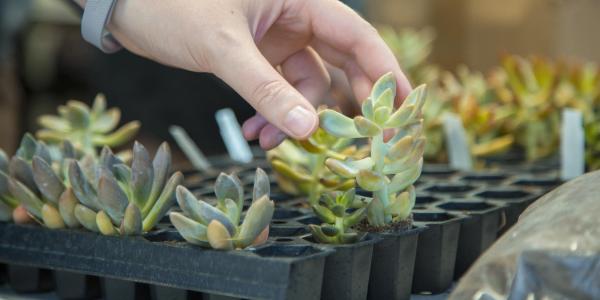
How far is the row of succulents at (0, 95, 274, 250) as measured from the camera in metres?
0.69

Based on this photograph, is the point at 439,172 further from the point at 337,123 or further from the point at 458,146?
the point at 337,123

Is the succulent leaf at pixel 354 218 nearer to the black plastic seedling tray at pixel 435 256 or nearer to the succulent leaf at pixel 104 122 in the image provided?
the black plastic seedling tray at pixel 435 256

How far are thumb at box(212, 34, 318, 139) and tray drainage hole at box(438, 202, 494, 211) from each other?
249mm

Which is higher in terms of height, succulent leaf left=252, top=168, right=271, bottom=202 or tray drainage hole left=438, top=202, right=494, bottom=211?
succulent leaf left=252, top=168, right=271, bottom=202

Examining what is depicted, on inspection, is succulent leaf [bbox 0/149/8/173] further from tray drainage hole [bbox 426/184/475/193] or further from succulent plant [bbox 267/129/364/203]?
tray drainage hole [bbox 426/184/475/193]

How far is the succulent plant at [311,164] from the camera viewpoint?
0.93 m

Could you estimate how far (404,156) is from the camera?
739mm

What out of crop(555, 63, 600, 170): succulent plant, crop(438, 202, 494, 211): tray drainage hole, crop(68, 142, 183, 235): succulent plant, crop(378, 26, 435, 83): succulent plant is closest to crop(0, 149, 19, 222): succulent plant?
crop(68, 142, 183, 235): succulent plant

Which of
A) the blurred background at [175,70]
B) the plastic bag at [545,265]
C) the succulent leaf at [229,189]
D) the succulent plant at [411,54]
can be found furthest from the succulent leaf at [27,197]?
the succulent plant at [411,54]

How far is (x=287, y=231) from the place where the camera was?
80 centimetres

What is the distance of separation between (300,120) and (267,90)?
0.05 m

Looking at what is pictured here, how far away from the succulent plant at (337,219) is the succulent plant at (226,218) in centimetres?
5

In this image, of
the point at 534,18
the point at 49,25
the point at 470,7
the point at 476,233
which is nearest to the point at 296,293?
the point at 476,233

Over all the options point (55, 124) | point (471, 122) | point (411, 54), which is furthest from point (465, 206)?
point (411, 54)
